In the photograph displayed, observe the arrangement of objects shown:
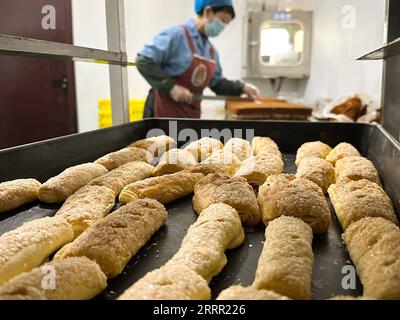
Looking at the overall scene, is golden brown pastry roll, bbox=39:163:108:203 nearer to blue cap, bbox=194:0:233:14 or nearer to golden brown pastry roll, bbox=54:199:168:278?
golden brown pastry roll, bbox=54:199:168:278

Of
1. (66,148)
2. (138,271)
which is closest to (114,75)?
(66,148)

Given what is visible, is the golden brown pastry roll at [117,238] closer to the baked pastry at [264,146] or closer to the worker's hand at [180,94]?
the baked pastry at [264,146]

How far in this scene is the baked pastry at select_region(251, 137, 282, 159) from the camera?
1997mm

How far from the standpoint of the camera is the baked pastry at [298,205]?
3.83 ft

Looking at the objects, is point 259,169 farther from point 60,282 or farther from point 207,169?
point 60,282

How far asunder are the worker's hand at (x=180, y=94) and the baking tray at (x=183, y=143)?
2.68ft

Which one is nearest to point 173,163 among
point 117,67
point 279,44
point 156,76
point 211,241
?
point 211,241

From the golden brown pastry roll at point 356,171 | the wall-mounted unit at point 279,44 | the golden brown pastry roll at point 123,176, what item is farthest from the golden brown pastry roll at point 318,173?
the wall-mounted unit at point 279,44

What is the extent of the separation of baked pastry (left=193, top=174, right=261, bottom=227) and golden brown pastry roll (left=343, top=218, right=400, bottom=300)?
0.91 ft

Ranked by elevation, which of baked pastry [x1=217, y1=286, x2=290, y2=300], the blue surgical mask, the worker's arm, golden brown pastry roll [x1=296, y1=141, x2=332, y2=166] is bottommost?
baked pastry [x1=217, y1=286, x2=290, y2=300]

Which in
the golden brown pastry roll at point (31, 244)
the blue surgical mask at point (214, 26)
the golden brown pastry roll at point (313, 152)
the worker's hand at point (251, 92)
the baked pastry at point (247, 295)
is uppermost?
the blue surgical mask at point (214, 26)

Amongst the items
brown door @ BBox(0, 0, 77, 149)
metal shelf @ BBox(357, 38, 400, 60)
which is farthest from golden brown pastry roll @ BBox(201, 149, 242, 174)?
brown door @ BBox(0, 0, 77, 149)

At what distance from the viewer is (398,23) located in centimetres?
193
